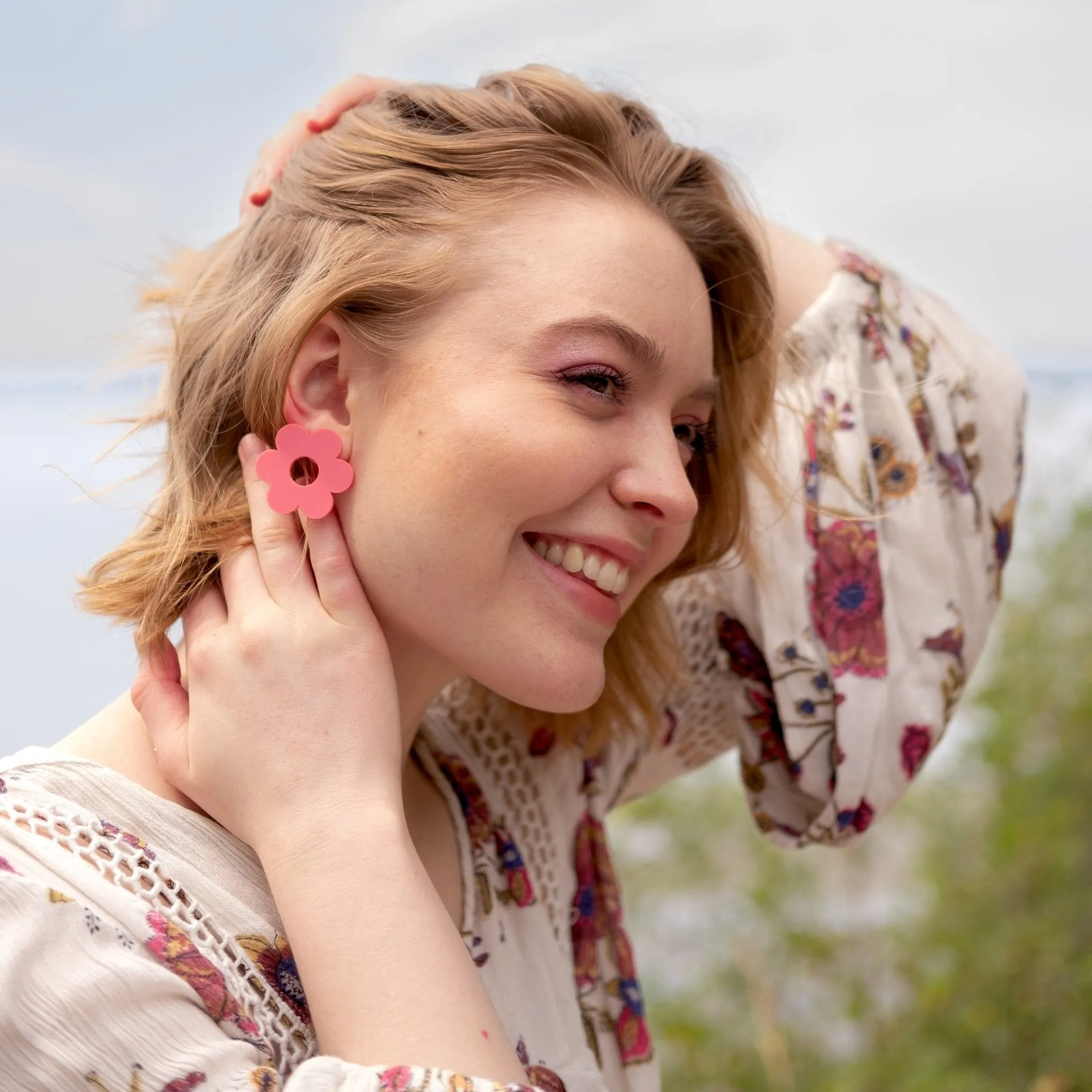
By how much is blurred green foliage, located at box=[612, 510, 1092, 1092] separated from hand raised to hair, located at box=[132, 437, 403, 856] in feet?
6.32

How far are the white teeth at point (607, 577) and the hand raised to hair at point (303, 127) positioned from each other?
534 millimetres

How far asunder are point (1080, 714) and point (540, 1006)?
1793 millimetres

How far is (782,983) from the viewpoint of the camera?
2904 millimetres

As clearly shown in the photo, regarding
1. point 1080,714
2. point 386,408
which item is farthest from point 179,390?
point 1080,714

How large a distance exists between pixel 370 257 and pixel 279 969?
63cm

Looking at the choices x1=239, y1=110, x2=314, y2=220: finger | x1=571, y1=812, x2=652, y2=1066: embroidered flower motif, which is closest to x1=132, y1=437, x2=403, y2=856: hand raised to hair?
x1=239, y1=110, x2=314, y2=220: finger

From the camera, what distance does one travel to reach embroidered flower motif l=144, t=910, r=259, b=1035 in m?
0.98

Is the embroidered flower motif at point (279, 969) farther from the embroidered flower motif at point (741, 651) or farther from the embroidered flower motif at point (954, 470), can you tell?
the embroidered flower motif at point (954, 470)

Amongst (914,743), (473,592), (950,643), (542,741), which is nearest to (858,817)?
(914,743)

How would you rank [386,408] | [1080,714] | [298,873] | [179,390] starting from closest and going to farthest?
[298,873], [386,408], [179,390], [1080,714]

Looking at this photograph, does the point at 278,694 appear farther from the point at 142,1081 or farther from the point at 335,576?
the point at 142,1081

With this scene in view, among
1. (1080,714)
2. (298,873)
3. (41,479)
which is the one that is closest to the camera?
(298,873)

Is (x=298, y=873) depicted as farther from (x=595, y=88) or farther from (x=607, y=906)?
(x=595, y=88)

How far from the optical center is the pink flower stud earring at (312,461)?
1.16 m
